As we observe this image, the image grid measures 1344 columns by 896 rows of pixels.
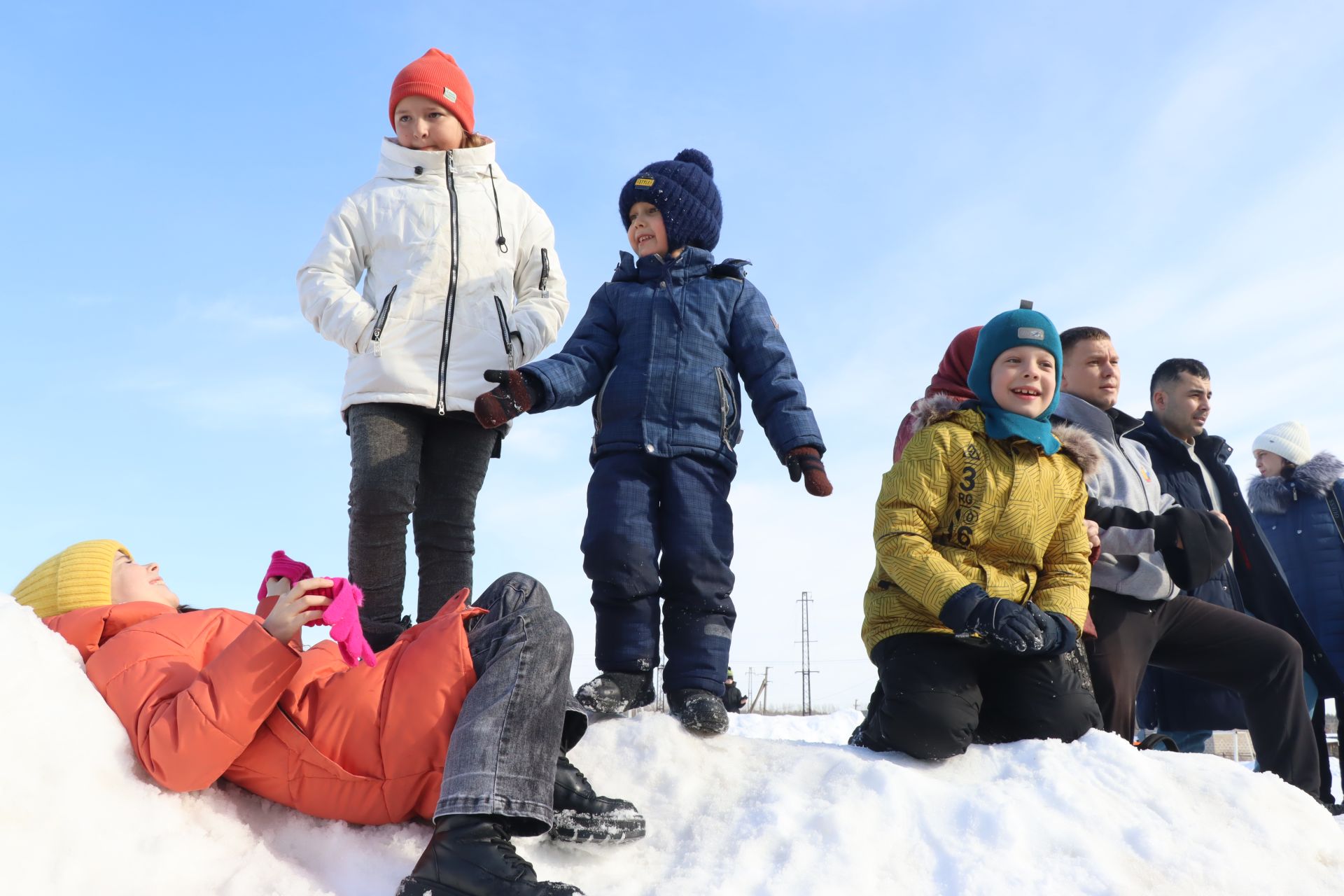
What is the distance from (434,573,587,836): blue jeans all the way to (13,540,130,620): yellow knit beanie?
3.43 ft

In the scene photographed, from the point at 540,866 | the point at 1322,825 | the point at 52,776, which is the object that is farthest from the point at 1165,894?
the point at 52,776

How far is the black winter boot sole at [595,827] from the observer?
8.36 feet

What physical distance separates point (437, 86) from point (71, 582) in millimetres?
2533

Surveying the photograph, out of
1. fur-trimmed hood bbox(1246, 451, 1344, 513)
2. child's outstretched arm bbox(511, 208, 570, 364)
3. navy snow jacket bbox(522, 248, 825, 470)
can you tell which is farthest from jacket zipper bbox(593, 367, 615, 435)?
fur-trimmed hood bbox(1246, 451, 1344, 513)

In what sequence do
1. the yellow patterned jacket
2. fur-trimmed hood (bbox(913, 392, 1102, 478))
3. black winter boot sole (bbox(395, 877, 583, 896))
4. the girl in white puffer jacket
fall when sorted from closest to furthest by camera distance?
1. black winter boot sole (bbox(395, 877, 583, 896))
2. the yellow patterned jacket
3. fur-trimmed hood (bbox(913, 392, 1102, 478))
4. the girl in white puffer jacket

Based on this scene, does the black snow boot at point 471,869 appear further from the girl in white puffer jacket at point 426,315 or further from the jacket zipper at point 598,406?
the jacket zipper at point 598,406

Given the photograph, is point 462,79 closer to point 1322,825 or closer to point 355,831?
point 355,831

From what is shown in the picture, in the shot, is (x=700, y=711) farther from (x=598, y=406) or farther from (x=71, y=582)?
(x=71, y=582)

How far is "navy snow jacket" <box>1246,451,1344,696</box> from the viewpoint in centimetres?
598

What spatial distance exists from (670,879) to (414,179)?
302cm

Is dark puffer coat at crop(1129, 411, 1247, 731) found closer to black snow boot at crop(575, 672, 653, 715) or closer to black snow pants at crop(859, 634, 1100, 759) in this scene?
black snow pants at crop(859, 634, 1100, 759)

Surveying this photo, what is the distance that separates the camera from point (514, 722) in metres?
2.29

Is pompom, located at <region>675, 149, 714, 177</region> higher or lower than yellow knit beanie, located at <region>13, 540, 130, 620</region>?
higher

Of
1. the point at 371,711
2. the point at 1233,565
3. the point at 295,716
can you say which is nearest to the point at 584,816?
the point at 371,711
